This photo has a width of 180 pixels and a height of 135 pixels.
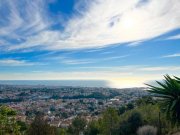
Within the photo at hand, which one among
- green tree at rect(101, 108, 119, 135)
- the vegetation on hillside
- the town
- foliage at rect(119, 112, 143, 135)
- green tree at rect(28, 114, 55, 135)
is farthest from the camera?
Result: the town

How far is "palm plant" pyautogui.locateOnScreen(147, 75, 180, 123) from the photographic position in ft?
37.4

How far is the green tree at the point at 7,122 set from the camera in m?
9.91

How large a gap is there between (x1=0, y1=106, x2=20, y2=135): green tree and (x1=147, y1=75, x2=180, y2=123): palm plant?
15.2 feet

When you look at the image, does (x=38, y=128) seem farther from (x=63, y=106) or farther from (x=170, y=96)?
(x=63, y=106)

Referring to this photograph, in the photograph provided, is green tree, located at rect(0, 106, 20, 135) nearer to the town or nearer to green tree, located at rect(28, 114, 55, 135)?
green tree, located at rect(28, 114, 55, 135)

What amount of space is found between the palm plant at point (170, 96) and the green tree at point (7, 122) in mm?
4645

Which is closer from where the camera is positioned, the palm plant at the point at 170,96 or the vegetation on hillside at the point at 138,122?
the vegetation on hillside at the point at 138,122

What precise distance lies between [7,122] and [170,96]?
551 cm

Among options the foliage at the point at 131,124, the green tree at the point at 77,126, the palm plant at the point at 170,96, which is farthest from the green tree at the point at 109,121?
the palm plant at the point at 170,96

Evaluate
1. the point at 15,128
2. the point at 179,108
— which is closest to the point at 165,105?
the point at 179,108

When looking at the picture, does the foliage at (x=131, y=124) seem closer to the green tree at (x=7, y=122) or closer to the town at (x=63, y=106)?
the town at (x=63, y=106)

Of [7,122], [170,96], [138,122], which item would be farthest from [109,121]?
[7,122]

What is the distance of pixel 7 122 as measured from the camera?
10.4 meters

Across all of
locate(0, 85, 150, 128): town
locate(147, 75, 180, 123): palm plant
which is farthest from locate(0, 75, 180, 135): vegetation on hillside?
locate(0, 85, 150, 128): town
